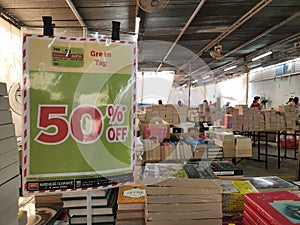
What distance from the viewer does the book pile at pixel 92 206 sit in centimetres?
129

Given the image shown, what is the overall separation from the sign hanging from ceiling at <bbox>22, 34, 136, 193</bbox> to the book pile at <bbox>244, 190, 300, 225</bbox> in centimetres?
55

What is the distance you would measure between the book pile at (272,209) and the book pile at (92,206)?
704 millimetres

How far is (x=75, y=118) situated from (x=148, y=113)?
5151 millimetres

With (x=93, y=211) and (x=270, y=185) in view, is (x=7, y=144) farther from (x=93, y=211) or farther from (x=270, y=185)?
(x=270, y=185)

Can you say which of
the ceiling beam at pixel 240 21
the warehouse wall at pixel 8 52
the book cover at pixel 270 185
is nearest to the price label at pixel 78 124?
the book cover at pixel 270 185

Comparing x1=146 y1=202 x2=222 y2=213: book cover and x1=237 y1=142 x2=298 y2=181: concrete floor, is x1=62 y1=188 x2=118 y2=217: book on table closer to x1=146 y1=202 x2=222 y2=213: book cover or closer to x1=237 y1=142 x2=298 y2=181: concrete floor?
x1=146 y1=202 x2=222 y2=213: book cover

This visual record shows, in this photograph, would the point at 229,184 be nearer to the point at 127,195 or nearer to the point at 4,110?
the point at 127,195

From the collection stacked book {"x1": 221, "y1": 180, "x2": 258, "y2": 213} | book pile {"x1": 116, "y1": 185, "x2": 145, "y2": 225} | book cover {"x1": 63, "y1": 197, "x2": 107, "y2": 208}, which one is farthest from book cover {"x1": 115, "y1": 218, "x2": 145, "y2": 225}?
→ stacked book {"x1": 221, "y1": 180, "x2": 258, "y2": 213}

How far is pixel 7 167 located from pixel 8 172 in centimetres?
2

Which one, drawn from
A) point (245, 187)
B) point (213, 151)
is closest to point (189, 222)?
point (245, 187)

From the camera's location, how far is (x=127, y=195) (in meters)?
1.37

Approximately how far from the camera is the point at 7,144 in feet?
2.65

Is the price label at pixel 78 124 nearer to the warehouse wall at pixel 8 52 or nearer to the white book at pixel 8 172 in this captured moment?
the white book at pixel 8 172

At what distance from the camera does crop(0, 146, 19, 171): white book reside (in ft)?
2.54
